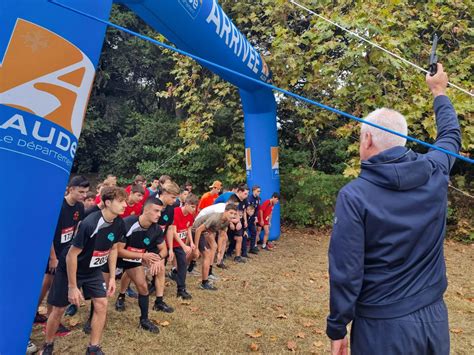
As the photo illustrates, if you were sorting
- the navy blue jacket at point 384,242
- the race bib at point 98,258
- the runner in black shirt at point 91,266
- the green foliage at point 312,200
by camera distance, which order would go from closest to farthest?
the navy blue jacket at point 384,242 < the runner in black shirt at point 91,266 < the race bib at point 98,258 < the green foliage at point 312,200

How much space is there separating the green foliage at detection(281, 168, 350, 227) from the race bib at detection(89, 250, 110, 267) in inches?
378

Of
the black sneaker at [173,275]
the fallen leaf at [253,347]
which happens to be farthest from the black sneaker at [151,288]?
the fallen leaf at [253,347]

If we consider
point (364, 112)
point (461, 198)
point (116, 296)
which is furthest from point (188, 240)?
point (461, 198)

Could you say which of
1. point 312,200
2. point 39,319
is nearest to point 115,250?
point 39,319

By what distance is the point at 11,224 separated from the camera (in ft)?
9.22

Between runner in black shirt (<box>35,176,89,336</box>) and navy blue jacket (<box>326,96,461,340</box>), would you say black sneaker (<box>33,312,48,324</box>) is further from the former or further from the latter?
navy blue jacket (<box>326,96,461,340</box>)

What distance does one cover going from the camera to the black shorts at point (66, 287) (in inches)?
145

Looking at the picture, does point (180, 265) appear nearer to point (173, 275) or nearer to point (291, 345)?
point (173, 275)

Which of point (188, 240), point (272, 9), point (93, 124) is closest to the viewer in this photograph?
point (188, 240)

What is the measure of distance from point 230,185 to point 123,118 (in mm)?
7777

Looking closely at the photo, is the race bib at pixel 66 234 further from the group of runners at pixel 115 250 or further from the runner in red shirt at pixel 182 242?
the runner in red shirt at pixel 182 242

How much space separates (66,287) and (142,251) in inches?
41.8

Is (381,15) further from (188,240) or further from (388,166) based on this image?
(388,166)

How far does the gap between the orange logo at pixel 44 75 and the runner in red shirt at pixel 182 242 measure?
2925 mm
